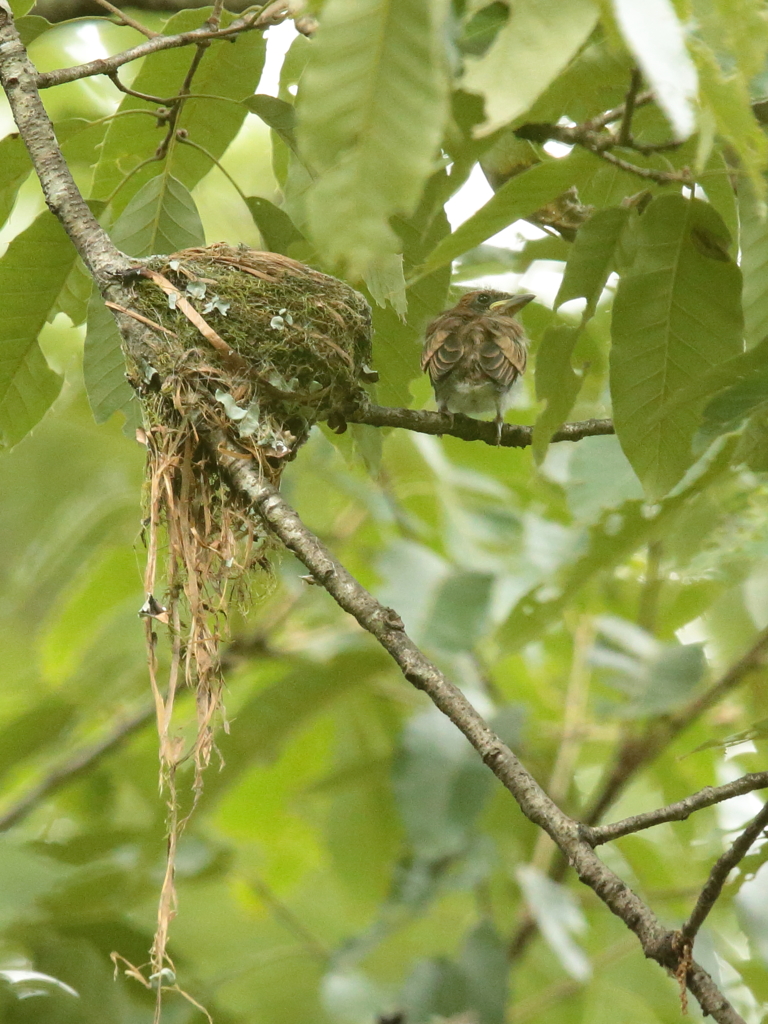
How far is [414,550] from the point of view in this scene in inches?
210

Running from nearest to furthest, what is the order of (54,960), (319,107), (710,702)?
(319,107) → (54,960) → (710,702)

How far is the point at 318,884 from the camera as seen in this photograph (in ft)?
25.3

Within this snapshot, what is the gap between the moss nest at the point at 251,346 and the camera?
9.73 ft

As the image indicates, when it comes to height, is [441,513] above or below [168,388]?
above

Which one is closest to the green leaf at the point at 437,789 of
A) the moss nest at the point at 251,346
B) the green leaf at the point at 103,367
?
the moss nest at the point at 251,346

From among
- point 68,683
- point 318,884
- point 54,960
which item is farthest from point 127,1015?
point 318,884

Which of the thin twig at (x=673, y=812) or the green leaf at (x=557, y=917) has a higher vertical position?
the green leaf at (x=557, y=917)

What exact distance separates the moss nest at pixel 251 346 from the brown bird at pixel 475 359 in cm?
67

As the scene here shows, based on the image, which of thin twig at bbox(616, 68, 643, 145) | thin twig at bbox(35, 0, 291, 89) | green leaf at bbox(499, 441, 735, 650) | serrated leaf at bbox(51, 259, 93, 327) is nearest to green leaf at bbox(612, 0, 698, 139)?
thin twig at bbox(616, 68, 643, 145)

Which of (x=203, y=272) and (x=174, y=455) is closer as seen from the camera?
(x=174, y=455)

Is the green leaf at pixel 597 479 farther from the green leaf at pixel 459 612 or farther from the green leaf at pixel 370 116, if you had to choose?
the green leaf at pixel 370 116

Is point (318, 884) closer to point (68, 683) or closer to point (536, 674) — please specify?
point (536, 674)

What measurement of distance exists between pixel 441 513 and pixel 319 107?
14.7 ft

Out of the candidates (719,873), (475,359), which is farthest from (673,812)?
(475,359)
